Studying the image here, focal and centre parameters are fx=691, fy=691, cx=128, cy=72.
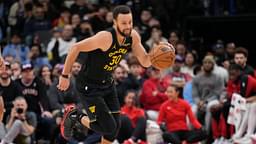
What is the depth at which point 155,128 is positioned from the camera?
1283 centimetres

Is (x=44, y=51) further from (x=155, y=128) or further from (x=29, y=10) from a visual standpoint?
(x=155, y=128)

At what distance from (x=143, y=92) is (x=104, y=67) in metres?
4.67

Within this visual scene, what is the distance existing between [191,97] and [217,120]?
0.97m

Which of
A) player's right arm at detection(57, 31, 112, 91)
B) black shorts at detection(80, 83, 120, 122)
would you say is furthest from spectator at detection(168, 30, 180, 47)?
player's right arm at detection(57, 31, 112, 91)

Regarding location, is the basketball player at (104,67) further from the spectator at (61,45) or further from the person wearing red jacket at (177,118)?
the spectator at (61,45)

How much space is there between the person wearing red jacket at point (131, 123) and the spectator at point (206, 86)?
47.9 inches

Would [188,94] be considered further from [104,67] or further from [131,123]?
[104,67]

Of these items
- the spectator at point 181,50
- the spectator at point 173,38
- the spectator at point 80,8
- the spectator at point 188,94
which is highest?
the spectator at point 80,8

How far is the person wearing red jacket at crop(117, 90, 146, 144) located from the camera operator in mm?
1645

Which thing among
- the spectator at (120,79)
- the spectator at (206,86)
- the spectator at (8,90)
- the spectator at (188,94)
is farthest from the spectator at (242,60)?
the spectator at (8,90)

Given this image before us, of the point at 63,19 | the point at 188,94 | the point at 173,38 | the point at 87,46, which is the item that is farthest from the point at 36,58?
the point at 87,46

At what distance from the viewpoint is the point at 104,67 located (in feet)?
29.9

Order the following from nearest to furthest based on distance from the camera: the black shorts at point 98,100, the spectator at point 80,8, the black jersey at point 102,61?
the black jersey at point 102,61 → the black shorts at point 98,100 → the spectator at point 80,8

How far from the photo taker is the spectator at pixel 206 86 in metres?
13.5
